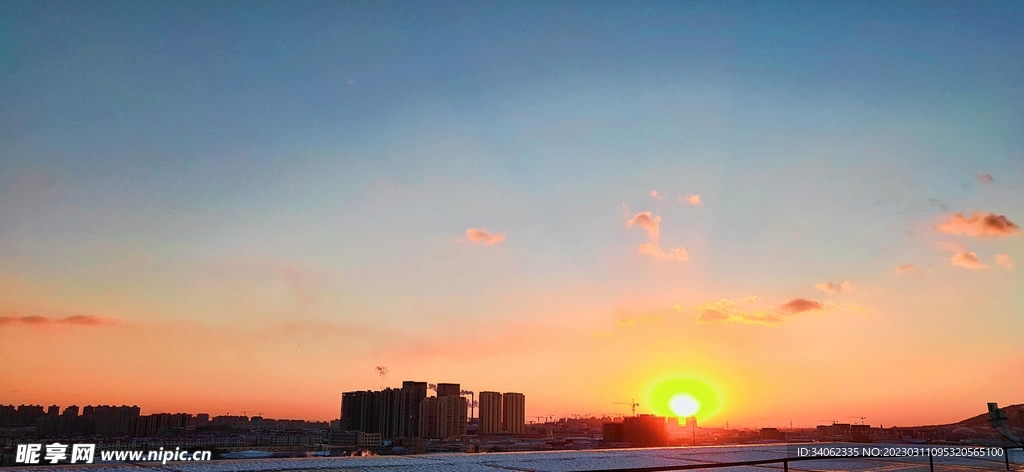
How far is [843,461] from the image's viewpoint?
31.2 metres

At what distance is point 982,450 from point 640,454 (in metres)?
23.2

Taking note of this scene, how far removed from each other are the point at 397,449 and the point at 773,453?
14917 centimetres

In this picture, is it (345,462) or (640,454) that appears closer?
(345,462)

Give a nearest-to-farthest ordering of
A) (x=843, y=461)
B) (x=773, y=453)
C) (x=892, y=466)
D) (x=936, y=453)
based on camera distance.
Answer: (x=892, y=466)
(x=843, y=461)
(x=773, y=453)
(x=936, y=453)

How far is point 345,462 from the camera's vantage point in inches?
936

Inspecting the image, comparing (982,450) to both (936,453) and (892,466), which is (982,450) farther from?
(892,466)

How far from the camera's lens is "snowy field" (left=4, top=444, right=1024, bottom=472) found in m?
20.6

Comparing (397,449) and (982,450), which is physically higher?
(982,450)

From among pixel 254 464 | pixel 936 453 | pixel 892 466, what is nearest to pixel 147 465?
pixel 254 464

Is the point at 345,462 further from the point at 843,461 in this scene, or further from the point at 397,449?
the point at 397,449

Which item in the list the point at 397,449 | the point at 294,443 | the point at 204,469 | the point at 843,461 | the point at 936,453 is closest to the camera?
the point at 204,469

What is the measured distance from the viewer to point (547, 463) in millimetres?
26453

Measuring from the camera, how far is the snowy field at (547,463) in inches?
812

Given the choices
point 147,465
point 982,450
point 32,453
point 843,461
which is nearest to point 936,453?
point 982,450
